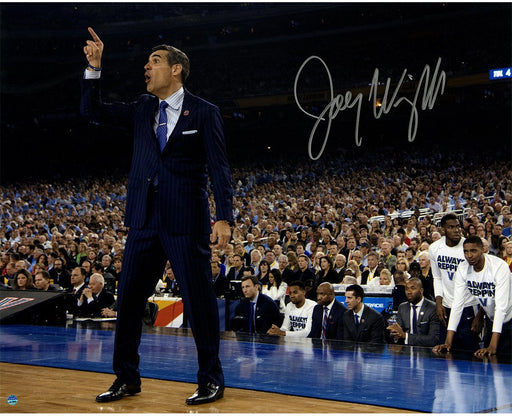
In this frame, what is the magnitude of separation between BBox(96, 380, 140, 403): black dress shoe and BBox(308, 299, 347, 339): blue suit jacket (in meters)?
3.38

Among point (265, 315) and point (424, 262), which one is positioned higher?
point (424, 262)

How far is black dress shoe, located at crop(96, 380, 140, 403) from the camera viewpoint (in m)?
2.70

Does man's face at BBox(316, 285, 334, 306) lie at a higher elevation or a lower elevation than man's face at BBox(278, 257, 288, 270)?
lower

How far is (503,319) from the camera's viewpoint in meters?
4.62

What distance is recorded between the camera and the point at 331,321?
6125 mm

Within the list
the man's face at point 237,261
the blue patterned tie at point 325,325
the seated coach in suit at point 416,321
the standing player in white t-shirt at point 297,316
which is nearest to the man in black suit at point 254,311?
the standing player in white t-shirt at point 297,316

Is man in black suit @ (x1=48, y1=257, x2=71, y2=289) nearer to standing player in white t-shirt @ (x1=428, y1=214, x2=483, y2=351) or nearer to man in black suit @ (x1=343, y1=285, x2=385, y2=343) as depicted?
man in black suit @ (x1=343, y1=285, x2=385, y2=343)

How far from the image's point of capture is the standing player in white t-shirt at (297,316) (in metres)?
6.36

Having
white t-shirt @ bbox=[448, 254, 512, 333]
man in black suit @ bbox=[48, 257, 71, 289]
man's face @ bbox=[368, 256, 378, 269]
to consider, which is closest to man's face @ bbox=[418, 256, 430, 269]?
man's face @ bbox=[368, 256, 378, 269]

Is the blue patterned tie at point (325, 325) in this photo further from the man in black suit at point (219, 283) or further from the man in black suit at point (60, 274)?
the man in black suit at point (60, 274)

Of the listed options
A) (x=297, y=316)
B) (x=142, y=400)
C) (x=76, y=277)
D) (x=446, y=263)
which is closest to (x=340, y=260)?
(x=297, y=316)

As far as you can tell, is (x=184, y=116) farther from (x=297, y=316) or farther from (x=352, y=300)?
(x=297, y=316)

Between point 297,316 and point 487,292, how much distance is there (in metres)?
2.22

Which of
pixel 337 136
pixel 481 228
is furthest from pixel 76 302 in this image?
pixel 337 136
